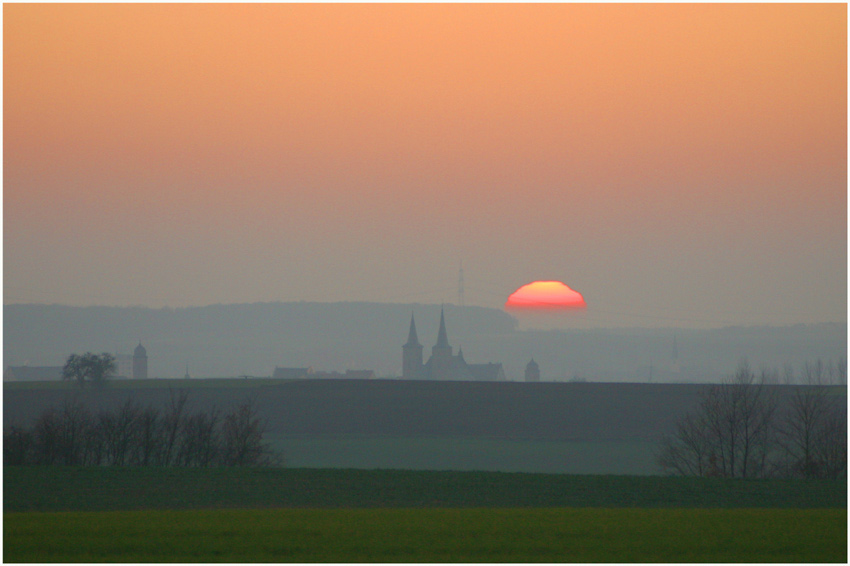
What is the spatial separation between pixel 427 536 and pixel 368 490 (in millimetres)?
13937

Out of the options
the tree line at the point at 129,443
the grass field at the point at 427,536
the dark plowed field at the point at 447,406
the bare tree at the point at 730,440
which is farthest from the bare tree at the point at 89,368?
the grass field at the point at 427,536

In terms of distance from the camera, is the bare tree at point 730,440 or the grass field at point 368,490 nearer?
the grass field at point 368,490

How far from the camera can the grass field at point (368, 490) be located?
34438 millimetres

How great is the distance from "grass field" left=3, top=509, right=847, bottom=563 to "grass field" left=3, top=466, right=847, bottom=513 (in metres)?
5.47

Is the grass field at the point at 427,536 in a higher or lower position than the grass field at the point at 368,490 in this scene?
higher

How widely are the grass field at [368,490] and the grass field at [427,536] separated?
17.9 feet

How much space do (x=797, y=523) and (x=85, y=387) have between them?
423 feet

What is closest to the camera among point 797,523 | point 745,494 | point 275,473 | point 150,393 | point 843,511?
point 797,523

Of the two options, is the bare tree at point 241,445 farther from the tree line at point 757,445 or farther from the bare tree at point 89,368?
the bare tree at point 89,368

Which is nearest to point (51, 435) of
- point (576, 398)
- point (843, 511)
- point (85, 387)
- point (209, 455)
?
point (209, 455)

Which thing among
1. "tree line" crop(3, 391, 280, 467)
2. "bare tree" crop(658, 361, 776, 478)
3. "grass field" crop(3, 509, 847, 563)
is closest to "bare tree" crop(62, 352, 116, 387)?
"tree line" crop(3, 391, 280, 467)

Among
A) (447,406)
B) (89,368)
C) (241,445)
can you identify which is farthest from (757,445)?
(89,368)

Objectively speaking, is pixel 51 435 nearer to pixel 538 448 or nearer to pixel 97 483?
pixel 97 483

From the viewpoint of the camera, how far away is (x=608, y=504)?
34.5 metres
